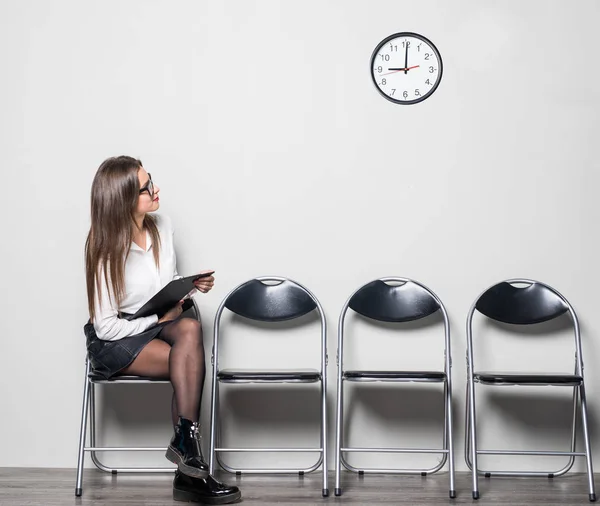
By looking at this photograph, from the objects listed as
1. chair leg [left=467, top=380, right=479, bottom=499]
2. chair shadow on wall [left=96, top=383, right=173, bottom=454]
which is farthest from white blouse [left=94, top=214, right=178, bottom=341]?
chair leg [left=467, top=380, right=479, bottom=499]

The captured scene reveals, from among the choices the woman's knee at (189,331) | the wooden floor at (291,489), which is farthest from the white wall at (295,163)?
the woman's knee at (189,331)

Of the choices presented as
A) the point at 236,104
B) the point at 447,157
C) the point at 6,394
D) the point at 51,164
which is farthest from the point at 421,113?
the point at 6,394

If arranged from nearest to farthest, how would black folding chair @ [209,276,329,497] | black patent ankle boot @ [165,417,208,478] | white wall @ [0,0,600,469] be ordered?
black patent ankle boot @ [165,417,208,478] → black folding chair @ [209,276,329,497] → white wall @ [0,0,600,469]

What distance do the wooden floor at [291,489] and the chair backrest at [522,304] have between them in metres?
0.62

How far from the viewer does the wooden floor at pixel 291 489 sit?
2.80m

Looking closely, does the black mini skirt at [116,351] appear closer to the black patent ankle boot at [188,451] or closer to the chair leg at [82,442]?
the chair leg at [82,442]

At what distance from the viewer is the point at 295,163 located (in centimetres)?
349

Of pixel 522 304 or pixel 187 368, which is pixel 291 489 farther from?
pixel 522 304

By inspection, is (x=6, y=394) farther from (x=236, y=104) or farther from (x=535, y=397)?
(x=535, y=397)

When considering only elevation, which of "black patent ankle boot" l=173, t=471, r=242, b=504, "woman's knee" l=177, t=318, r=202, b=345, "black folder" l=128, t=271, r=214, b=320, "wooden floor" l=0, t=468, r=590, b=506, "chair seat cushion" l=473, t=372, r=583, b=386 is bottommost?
"wooden floor" l=0, t=468, r=590, b=506

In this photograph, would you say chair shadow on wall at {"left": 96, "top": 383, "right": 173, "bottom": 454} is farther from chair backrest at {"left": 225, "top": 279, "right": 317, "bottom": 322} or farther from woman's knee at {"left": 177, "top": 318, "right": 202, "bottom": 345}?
woman's knee at {"left": 177, "top": 318, "right": 202, "bottom": 345}

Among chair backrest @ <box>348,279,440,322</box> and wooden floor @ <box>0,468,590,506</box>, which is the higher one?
chair backrest @ <box>348,279,440,322</box>

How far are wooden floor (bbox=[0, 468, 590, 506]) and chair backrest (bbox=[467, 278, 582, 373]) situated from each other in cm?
62

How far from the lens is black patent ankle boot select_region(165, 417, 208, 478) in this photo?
2.67 m
